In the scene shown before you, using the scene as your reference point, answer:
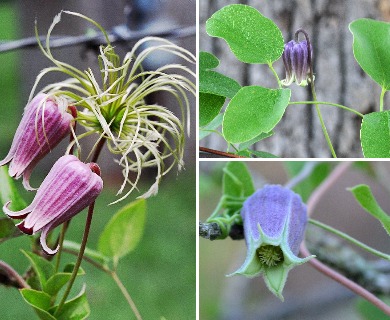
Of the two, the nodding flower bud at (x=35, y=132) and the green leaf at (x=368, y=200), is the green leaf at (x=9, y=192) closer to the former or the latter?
the nodding flower bud at (x=35, y=132)

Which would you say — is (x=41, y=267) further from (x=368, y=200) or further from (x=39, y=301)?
(x=368, y=200)

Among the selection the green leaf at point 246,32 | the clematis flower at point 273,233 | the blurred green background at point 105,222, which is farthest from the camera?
the blurred green background at point 105,222

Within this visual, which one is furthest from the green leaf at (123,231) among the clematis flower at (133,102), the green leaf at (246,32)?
the green leaf at (246,32)

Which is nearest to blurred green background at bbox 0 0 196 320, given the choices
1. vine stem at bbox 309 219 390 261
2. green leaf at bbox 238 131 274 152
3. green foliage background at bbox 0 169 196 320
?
green foliage background at bbox 0 169 196 320

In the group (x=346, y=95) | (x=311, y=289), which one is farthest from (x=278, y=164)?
(x=311, y=289)

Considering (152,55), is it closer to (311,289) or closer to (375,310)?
(375,310)

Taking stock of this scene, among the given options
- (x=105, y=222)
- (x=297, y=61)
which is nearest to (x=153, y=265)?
(x=105, y=222)

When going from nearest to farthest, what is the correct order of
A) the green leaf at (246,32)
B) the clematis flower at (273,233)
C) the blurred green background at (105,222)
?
the clematis flower at (273,233) → the green leaf at (246,32) → the blurred green background at (105,222)

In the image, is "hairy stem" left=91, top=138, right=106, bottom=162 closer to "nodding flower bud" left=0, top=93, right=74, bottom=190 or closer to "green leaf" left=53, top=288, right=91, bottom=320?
"nodding flower bud" left=0, top=93, right=74, bottom=190
